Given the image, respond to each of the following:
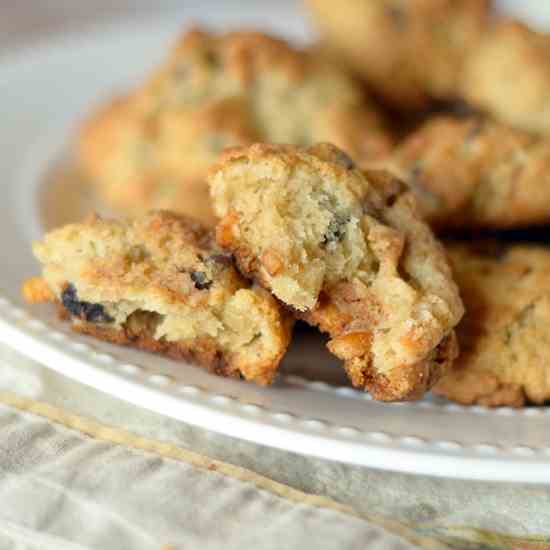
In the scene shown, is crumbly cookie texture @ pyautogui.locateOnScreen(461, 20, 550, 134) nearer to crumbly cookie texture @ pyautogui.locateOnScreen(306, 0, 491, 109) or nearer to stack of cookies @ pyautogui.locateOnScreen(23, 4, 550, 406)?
stack of cookies @ pyautogui.locateOnScreen(23, 4, 550, 406)

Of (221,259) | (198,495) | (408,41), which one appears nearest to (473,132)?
(408,41)

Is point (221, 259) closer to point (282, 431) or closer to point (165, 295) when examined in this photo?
point (165, 295)

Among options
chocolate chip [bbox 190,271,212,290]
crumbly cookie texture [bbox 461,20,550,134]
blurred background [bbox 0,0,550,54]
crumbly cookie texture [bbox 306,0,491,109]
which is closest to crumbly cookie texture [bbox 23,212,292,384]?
chocolate chip [bbox 190,271,212,290]

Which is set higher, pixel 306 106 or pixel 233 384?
pixel 306 106

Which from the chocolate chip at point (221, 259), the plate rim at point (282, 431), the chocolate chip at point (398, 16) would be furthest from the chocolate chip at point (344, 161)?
the chocolate chip at point (398, 16)

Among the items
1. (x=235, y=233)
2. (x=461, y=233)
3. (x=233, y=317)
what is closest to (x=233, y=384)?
(x=233, y=317)

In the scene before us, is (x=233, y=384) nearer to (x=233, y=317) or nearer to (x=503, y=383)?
(x=233, y=317)

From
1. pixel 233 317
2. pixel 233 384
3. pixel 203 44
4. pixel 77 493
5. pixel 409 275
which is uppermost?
pixel 203 44
